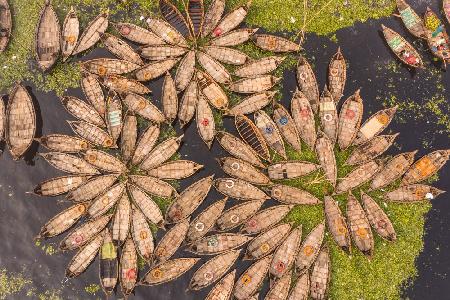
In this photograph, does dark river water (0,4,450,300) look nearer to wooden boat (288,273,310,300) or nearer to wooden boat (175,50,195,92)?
wooden boat (175,50,195,92)

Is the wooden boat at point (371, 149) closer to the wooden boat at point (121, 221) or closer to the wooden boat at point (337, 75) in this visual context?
the wooden boat at point (337, 75)

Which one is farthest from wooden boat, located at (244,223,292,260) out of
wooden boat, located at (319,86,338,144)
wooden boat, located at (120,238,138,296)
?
wooden boat, located at (120,238,138,296)

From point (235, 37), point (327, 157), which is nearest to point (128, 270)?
point (327, 157)

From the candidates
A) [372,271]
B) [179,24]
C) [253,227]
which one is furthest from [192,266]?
[179,24]

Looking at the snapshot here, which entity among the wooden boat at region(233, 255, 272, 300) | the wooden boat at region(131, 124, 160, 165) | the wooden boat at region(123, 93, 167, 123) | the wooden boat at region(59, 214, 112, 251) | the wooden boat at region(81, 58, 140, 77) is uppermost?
the wooden boat at region(81, 58, 140, 77)

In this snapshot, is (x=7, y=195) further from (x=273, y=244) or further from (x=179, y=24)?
(x=273, y=244)

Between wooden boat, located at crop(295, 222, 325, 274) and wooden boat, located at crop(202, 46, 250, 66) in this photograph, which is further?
wooden boat, located at crop(202, 46, 250, 66)
